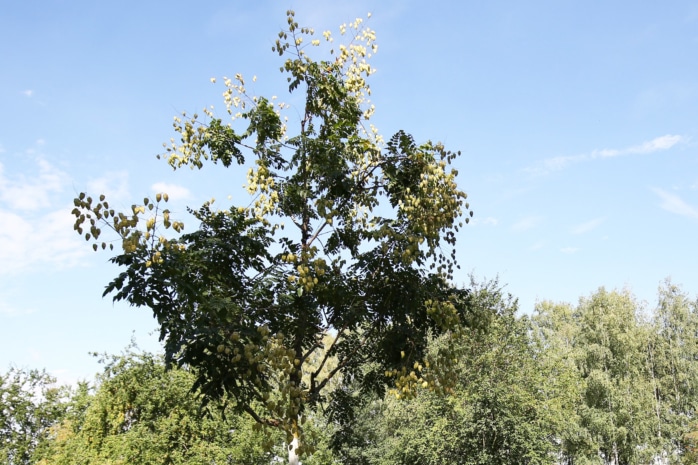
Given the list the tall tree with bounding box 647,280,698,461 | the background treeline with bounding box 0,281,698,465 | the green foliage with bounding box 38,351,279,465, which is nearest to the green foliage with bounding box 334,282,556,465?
the background treeline with bounding box 0,281,698,465

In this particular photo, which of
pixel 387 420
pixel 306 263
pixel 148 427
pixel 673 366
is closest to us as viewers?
pixel 306 263

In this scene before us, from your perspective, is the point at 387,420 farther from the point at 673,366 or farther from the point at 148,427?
the point at 673,366

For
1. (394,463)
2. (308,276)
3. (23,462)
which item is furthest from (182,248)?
(23,462)

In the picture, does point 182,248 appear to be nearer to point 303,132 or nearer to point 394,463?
point 303,132

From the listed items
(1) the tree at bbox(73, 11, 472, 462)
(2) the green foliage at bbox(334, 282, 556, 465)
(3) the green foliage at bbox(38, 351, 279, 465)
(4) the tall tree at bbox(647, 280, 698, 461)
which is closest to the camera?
(1) the tree at bbox(73, 11, 472, 462)

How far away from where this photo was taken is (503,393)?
19.1m

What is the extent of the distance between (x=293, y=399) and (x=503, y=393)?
1536cm

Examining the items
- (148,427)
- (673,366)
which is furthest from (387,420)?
(673,366)

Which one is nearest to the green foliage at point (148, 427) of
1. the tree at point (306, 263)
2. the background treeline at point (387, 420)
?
the background treeline at point (387, 420)

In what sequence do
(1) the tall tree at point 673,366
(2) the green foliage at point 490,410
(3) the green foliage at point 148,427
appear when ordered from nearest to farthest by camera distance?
(3) the green foliage at point 148,427 → (2) the green foliage at point 490,410 → (1) the tall tree at point 673,366

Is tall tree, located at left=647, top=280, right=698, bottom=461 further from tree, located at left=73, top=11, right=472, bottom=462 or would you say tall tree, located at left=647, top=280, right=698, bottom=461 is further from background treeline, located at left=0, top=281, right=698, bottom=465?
tree, located at left=73, top=11, right=472, bottom=462

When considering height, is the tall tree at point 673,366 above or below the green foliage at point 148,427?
above

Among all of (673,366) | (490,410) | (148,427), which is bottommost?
(148,427)

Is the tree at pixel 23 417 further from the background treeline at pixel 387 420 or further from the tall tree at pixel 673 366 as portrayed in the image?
the tall tree at pixel 673 366
